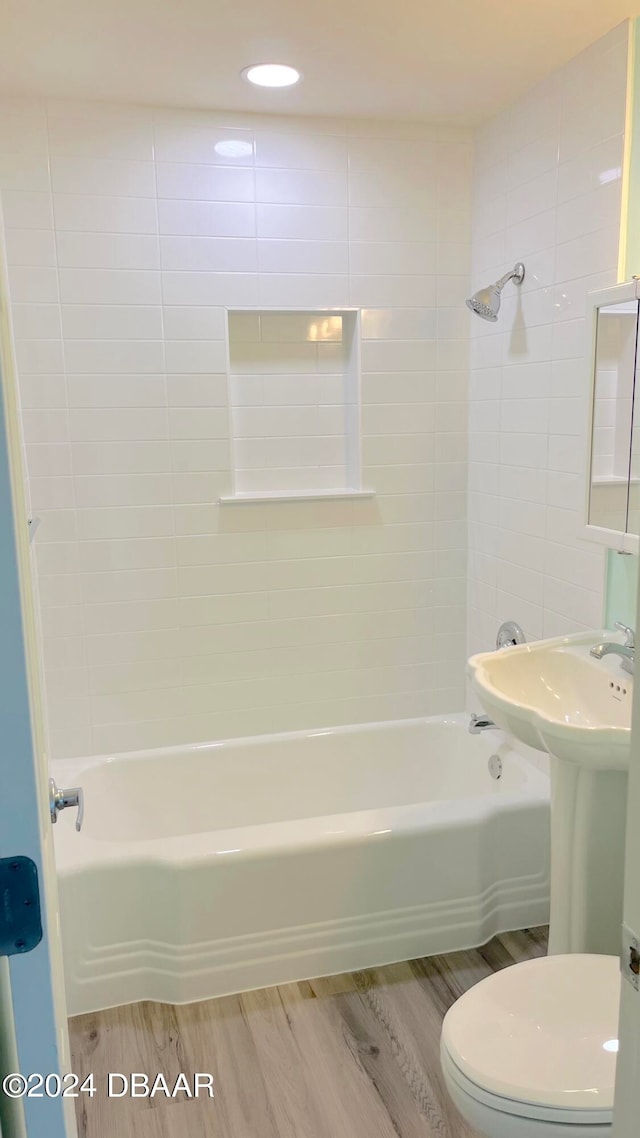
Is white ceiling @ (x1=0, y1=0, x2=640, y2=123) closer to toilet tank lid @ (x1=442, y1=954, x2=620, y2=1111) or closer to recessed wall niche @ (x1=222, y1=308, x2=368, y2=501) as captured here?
recessed wall niche @ (x1=222, y1=308, x2=368, y2=501)

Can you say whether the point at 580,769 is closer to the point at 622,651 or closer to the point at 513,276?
the point at 622,651

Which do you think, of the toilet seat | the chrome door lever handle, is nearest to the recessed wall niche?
the chrome door lever handle

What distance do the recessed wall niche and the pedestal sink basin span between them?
1041mm

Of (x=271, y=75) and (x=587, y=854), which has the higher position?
(x=271, y=75)

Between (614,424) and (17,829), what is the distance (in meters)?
1.79

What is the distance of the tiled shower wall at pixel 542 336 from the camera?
87.8 inches

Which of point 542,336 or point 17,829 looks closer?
point 17,829

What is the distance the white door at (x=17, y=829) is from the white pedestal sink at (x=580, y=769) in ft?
3.79

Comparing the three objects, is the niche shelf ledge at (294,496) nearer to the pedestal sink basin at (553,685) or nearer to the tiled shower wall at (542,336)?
the tiled shower wall at (542,336)

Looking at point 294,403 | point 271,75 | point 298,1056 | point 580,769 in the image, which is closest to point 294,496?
point 294,403

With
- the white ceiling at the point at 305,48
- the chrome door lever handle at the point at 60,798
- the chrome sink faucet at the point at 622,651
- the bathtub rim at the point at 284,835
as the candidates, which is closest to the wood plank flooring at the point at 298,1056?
the bathtub rim at the point at 284,835

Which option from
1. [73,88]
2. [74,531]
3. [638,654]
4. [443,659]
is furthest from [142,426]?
[638,654]

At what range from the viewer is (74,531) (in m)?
2.79

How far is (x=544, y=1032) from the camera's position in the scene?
1530 mm
